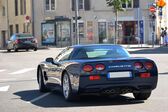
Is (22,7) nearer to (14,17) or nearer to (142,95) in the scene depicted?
(14,17)

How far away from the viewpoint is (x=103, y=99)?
13.9 meters

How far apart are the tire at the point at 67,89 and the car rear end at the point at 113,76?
438 mm

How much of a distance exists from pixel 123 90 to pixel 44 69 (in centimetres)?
344

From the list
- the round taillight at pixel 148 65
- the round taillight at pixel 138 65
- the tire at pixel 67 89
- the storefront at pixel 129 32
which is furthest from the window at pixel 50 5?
the round taillight at pixel 138 65

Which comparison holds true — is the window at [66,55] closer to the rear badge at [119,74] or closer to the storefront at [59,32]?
the rear badge at [119,74]

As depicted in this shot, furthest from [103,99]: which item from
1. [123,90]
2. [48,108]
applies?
[48,108]

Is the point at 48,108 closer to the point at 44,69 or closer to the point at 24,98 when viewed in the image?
the point at 24,98

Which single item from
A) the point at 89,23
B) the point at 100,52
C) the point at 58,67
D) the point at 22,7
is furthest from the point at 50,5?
the point at 100,52

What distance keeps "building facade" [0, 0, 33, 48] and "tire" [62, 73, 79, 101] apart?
46.8m

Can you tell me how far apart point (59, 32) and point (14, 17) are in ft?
30.2

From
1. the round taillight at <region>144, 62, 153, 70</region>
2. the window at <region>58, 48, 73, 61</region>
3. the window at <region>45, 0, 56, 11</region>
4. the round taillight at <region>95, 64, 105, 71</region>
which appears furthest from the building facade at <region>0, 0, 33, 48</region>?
the round taillight at <region>95, 64, 105, 71</region>

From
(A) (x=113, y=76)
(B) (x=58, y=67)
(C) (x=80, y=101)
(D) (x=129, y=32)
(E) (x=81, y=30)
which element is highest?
(E) (x=81, y=30)

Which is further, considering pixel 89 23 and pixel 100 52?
pixel 89 23

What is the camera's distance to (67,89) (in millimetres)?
13445
